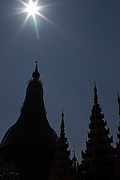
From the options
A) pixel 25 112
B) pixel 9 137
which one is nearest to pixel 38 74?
pixel 25 112

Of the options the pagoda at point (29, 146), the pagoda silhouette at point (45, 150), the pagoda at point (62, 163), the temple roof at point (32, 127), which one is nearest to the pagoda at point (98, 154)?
the pagoda silhouette at point (45, 150)

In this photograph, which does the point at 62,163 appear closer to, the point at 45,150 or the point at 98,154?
the point at 98,154

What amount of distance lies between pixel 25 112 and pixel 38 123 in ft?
13.6

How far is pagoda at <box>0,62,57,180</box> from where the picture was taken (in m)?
38.5

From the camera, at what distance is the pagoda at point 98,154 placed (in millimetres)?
20609

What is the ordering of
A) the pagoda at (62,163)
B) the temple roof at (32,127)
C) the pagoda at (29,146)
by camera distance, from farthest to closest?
the temple roof at (32,127) < the pagoda at (29,146) < the pagoda at (62,163)

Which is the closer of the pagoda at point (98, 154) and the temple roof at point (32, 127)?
the pagoda at point (98, 154)

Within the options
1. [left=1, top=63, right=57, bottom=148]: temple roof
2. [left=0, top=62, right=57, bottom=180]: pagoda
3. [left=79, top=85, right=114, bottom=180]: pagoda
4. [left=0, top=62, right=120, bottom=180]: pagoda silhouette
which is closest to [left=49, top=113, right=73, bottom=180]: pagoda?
[left=0, top=62, right=120, bottom=180]: pagoda silhouette

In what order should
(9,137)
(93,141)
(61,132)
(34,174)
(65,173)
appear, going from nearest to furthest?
(93,141), (65,173), (61,132), (34,174), (9,137)

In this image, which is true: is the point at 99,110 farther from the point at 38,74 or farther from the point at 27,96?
the point at 38,74

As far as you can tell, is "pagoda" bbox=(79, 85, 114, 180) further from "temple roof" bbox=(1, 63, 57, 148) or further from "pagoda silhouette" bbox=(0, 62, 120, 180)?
"temple roof" bbox=(1, 63, 57, 148)

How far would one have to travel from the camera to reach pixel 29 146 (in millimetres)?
41406

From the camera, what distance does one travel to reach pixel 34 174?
3844 cm

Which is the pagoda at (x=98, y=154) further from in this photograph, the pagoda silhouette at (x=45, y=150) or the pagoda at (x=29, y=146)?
the pagoda at (x=29, y=146)
